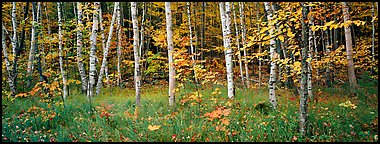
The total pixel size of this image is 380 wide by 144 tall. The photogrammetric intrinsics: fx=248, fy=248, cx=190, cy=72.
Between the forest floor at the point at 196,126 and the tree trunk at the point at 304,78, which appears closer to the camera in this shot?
the tree trunk at the point at 304,78

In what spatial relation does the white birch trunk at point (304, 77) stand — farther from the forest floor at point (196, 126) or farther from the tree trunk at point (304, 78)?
the forest floor at point (196, 126)

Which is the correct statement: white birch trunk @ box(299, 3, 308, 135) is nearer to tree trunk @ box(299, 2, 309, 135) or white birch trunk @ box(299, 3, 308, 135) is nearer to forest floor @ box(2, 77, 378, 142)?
tree trunk @ box(299, 2, 309, 135)

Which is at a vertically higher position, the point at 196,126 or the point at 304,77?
the point at 304,77

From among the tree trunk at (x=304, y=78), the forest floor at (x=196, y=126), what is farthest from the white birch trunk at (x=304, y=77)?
the forest floor at (x=196, y=126)

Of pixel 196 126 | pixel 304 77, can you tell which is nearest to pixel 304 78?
pixel 304 77

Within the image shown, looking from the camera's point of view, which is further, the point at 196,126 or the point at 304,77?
the point at 196,126

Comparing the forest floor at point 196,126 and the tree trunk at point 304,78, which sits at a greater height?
the tree trunk at point 304,78

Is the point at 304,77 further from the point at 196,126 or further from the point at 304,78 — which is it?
the point at 196,126

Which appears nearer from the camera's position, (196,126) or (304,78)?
(304,78)

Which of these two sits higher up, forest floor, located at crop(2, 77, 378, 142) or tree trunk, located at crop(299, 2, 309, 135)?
tree trunk, located at crop(299, 2, 309, 135)

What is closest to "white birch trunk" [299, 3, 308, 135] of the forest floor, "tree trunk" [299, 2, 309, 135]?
"tree trunk" [299, 2, 309, 135]

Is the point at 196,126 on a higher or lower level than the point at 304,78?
lower

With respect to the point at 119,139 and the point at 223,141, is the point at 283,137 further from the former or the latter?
the point at 119,139

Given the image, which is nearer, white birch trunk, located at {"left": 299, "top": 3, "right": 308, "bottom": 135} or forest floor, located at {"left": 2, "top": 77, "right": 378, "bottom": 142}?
white birch trunk, located at {"left": 299, "top": 3, "right": 308, "bottom": 135}
